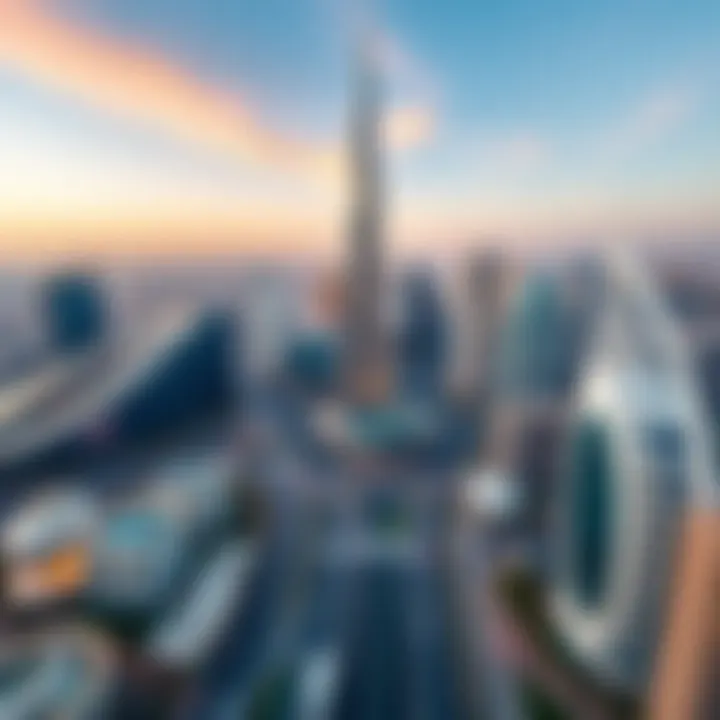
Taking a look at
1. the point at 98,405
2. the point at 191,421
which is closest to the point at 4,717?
the point at 98,405

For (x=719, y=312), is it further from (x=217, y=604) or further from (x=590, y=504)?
(x=217, y=604)

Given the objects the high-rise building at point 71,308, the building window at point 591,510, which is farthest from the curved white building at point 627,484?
the high-rise building at point 71,308

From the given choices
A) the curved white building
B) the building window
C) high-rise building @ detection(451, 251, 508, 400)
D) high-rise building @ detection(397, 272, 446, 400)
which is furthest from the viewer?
high-rise building @ detection(451, 251, 508, 400)

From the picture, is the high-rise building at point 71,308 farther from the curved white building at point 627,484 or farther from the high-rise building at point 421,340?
the curved white building at point 627,484

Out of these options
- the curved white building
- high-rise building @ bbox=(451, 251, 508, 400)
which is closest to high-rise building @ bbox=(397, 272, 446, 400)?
Result: high-rise building @ bbox=(451, 251, 508, 400)

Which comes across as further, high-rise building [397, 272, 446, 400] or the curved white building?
high-rise building [397, 272, 446, 400]

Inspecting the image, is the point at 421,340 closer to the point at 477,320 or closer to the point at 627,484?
the point at 477,320

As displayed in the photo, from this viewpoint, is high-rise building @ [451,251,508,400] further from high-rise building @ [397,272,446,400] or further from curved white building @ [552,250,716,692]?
curved white building @ [552,250,716,692]

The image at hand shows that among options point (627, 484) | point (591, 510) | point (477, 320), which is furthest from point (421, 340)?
point (627, 484)

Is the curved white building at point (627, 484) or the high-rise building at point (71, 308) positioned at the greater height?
the high-rise building at point (71, 308)
